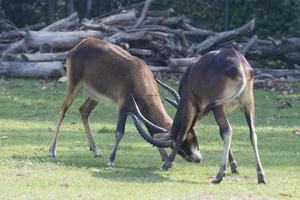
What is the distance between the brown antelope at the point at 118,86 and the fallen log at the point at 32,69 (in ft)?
33.9

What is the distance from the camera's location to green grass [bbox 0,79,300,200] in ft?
37.7

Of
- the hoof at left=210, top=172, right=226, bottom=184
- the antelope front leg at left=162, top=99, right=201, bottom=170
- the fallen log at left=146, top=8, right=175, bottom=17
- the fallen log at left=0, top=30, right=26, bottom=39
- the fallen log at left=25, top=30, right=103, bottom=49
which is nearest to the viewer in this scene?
the hoof at left=210, top=172, right=226, bottom=184

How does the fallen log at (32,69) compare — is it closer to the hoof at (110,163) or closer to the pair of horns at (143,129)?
the pair of horns at (143,129)

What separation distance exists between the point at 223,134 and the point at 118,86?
8.94 feet

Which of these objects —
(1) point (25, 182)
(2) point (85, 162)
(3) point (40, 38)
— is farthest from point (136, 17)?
(1) point (25, 182)

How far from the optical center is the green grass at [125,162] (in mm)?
11477

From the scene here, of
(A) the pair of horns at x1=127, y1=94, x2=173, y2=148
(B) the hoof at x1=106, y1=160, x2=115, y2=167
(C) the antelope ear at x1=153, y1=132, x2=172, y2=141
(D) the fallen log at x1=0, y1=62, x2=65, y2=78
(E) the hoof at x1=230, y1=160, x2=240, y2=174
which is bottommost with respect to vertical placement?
(D) the fallen log at x1=0, y1=62, x2=65, y2=78

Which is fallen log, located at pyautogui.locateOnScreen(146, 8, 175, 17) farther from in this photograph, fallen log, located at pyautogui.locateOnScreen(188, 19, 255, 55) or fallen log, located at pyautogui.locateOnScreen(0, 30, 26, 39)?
fallen log, located at pyautogui.locateOnScreen(0, 30, 26, 39)

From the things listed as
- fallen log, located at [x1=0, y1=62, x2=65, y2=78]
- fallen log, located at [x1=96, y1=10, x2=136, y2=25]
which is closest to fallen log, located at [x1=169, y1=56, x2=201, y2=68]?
fallen log, located at [x1=96, y1=10, x2=136, y2=25]

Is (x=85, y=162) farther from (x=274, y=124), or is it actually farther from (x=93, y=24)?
(x=93, y=24)

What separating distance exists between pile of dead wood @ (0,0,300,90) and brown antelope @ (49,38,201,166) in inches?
425

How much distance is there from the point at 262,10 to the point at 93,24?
22.4ft

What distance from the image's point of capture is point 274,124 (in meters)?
20.3

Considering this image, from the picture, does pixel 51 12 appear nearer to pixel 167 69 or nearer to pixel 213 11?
pixel 213 11
